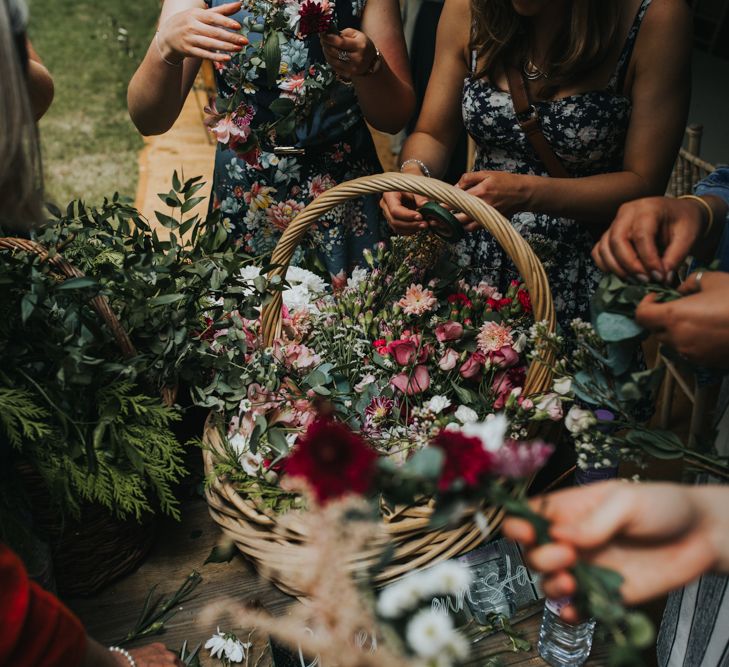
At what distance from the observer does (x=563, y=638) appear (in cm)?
84

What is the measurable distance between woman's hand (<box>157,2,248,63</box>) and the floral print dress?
117 mm

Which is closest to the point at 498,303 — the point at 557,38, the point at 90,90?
the point at 557,38

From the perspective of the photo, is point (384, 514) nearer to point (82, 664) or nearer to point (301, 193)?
point (82, 664)

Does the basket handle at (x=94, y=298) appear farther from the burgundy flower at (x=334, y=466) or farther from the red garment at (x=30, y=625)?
the burgundy flower at (x=334, y=466)

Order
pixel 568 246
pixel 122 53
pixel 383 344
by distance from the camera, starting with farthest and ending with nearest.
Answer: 1. pixel 122 53
2. pixel 568 246
3. pixel 383 344

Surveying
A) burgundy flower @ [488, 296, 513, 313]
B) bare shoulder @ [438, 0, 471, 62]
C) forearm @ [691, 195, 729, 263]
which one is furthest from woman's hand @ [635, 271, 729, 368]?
bare shoulder @ [438, 0, 471, 62]

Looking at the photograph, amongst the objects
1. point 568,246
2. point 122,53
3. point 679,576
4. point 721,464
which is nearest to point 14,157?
point 679,576

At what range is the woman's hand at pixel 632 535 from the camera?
395mm

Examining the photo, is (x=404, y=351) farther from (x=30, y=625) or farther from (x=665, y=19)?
(x=665, y=19)

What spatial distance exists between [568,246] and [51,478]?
1.06 metres

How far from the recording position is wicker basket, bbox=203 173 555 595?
86 cm

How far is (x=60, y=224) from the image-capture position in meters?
1.13

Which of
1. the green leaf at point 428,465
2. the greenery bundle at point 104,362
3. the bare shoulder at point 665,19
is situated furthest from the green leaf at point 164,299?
the bare shoulder at point 665,19

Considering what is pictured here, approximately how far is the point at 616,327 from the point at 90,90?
5.44 metres
